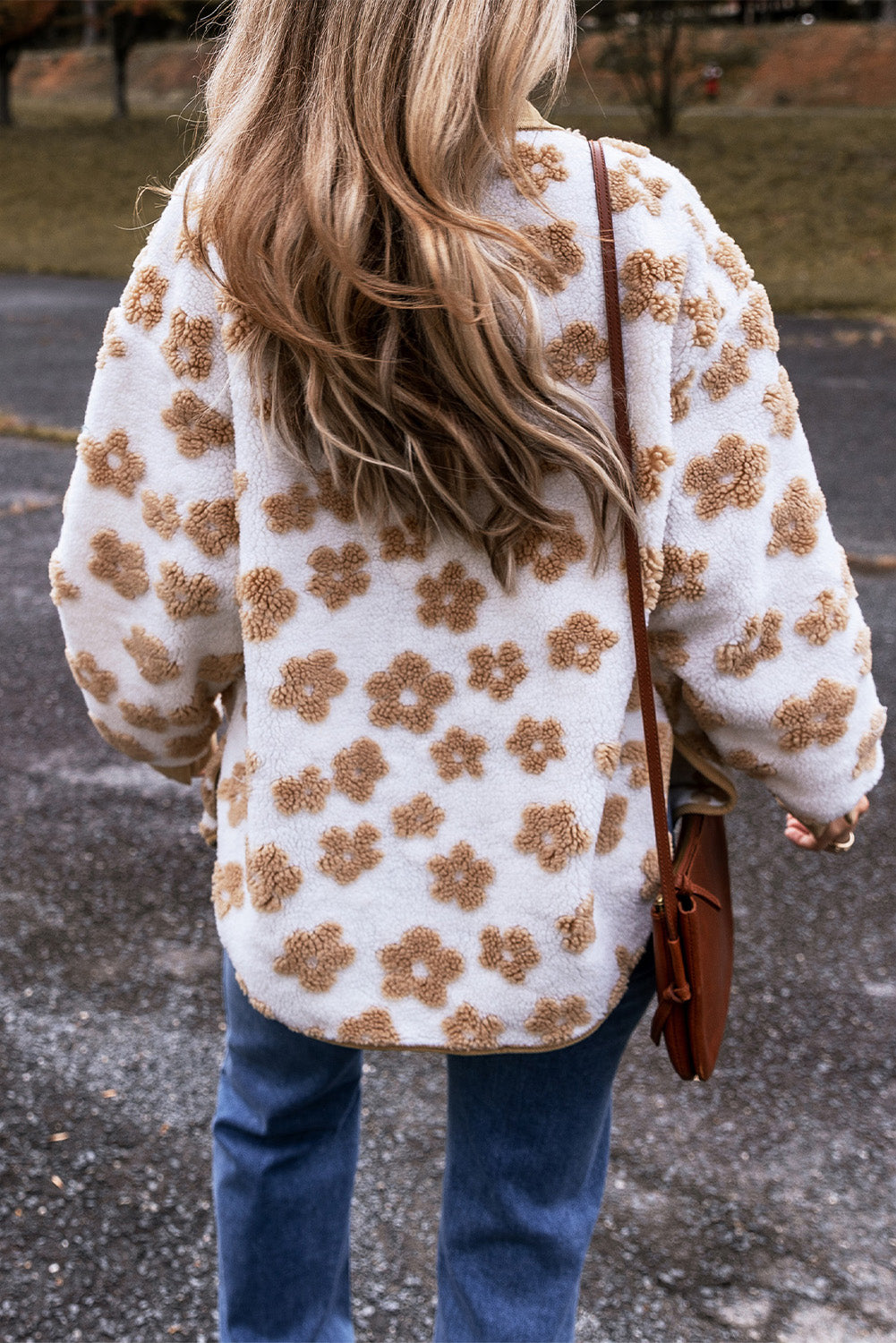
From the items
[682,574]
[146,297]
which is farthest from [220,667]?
[682,574]

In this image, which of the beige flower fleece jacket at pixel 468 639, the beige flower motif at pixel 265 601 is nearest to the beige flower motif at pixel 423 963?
the beige flower fleece jacket at pixel 468 639

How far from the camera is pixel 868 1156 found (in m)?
2.17

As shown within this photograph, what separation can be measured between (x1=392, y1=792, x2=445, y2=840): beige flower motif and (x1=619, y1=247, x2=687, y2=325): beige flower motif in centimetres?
49

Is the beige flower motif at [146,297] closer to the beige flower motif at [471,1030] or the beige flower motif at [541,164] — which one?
the beige flower motif at [541,164]

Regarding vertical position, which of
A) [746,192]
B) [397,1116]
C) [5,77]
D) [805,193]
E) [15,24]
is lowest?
[5,77]

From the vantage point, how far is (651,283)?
112 cm

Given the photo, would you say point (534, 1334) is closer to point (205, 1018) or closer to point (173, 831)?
point (205, 1018)

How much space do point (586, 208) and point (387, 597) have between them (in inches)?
15.2

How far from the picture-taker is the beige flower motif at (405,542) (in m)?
1.20

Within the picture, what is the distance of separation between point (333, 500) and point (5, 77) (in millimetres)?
32216

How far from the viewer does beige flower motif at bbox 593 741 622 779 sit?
1.21 metres

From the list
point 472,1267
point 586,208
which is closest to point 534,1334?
point 472,1267

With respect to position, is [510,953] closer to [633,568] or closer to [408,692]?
[408,692]

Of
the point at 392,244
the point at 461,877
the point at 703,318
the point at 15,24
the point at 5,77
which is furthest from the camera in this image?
the point at 5,77
